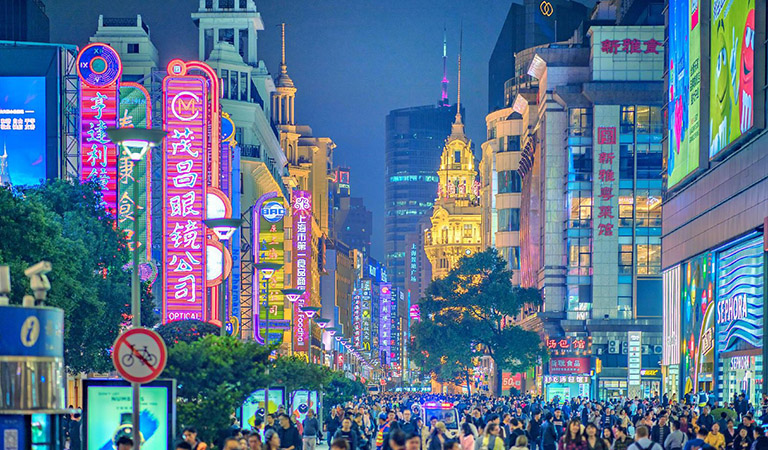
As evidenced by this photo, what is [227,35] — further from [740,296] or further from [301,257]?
[740,296]

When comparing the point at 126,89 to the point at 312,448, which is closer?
the point at 312,448

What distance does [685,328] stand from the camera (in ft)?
226

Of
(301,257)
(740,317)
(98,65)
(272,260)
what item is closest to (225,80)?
(301,257)

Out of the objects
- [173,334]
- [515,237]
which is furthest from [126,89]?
[515,237]

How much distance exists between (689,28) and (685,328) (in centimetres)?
1533

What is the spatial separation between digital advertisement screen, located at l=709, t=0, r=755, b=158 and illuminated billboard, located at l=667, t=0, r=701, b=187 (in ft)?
9.77

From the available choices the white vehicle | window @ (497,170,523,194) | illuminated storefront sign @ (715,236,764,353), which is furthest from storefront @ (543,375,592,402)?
window @ (497,170,523,194)

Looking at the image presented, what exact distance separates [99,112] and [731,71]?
86.2 ft

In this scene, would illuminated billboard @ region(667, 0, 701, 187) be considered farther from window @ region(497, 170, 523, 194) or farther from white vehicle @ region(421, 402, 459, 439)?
window @ region(497, 170, 523, 194)

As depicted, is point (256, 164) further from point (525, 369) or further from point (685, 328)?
point (685, 328)

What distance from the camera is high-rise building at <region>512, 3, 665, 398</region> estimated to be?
101 m

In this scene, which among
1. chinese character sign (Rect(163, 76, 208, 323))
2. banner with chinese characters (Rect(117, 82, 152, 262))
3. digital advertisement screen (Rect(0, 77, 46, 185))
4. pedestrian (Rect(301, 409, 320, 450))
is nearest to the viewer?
pedestrian (Rect(301, 409, 320, 450))

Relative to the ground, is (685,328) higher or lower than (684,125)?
lower

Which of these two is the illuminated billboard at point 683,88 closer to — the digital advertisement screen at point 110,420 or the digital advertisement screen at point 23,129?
the digital advertisement screen at point 23,129
